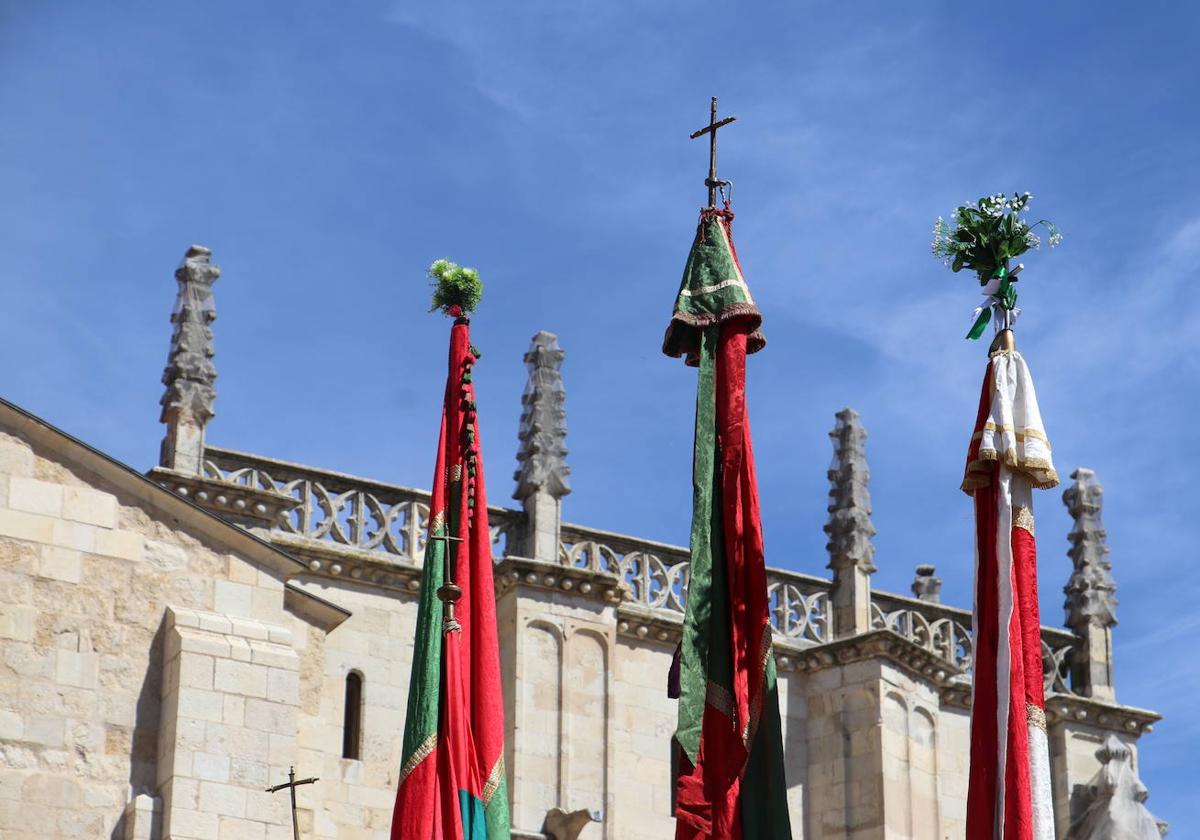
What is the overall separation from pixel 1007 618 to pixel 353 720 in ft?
31.3

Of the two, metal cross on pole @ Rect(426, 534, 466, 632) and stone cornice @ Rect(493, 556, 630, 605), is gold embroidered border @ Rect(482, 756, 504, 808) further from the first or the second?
stone cornice @ Rect(493, 556, 630, 605)

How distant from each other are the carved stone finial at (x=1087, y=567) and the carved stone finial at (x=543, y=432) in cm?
706

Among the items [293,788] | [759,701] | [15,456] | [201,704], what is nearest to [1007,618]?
[759,701]

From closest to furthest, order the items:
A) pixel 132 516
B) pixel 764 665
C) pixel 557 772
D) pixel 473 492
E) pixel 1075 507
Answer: pixel 764 665 < pixel 473 492 < pixel 132 516 < pixel 557 772 < pixel 1075 507

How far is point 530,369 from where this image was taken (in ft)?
101

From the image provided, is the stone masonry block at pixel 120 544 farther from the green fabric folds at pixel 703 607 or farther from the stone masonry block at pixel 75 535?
the green fabric folds at pixel 703 607

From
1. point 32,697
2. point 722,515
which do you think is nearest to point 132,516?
point 32,697

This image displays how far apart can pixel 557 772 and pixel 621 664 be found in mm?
1812

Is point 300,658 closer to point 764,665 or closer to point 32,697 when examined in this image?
point 32,697

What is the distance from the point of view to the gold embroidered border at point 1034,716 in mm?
21125

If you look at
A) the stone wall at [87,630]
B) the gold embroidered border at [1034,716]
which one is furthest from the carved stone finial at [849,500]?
the gold embroidered border at [1034,716]

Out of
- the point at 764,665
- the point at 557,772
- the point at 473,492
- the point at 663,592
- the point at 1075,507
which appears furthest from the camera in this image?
the point at 1075,507

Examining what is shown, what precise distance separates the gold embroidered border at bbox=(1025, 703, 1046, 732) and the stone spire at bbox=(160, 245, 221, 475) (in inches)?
409

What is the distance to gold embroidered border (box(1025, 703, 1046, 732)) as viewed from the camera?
2112 centimetres
